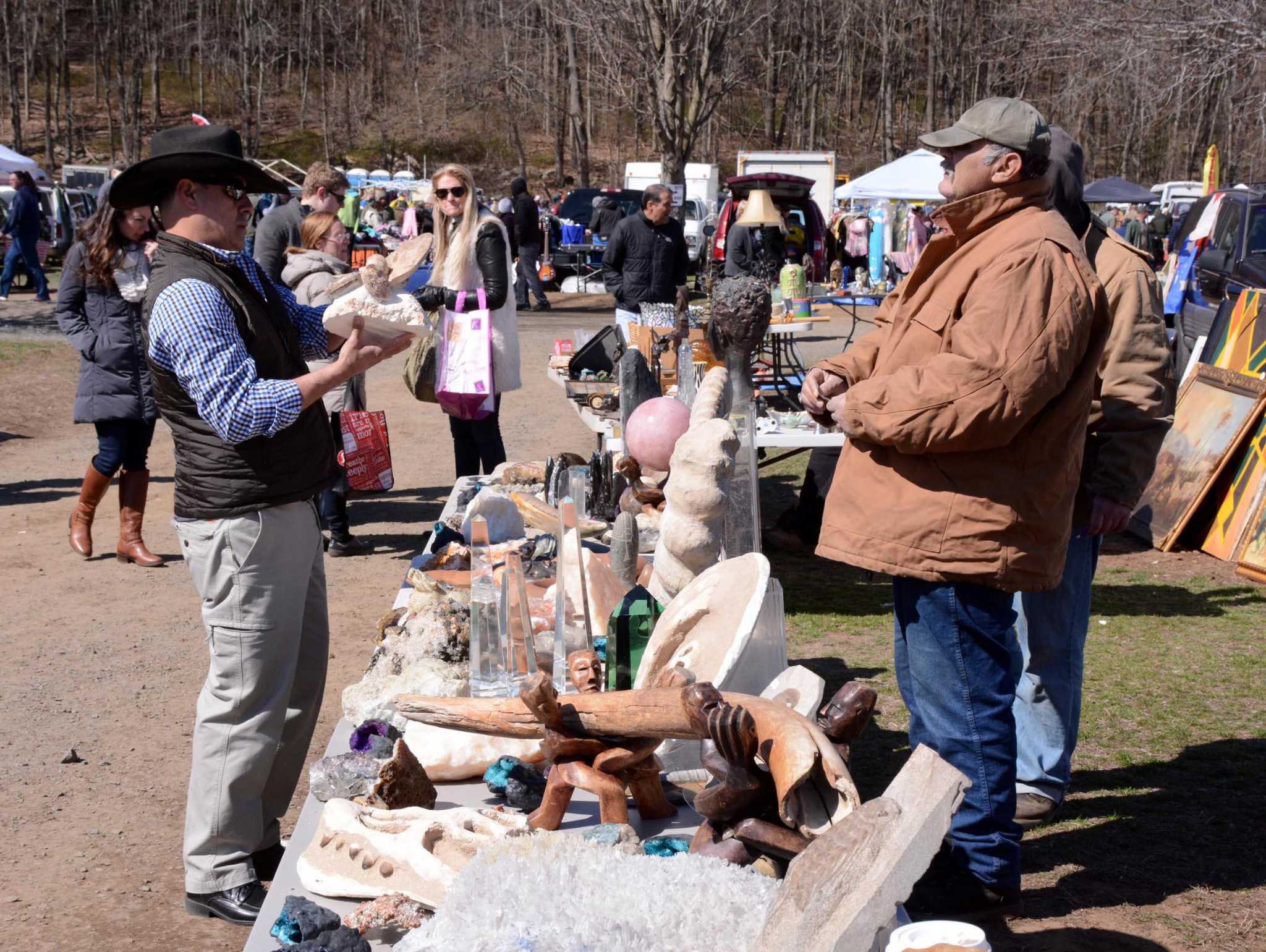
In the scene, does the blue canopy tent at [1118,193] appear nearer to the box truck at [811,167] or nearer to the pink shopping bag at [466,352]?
the box truck at [811,167]

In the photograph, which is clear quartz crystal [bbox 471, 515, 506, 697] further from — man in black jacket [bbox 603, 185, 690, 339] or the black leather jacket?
man in black jacket [bbox 603, 185, 690, 339]

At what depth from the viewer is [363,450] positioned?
6395 mm

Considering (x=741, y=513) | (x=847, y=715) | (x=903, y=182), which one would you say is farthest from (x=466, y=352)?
(x=903, y=182)

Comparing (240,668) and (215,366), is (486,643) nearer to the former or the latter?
(240,668)

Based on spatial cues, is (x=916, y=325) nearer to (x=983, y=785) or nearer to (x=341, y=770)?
(x=983, y=785)

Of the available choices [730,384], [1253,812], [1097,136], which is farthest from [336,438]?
[1097,136]

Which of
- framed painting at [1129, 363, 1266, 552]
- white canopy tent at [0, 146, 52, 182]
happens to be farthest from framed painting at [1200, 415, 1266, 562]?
white canopy tent at [0, 146, 52, 182]

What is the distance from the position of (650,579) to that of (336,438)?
10.9ft

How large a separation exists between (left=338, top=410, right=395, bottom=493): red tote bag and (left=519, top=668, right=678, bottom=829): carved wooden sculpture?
14.3 feet

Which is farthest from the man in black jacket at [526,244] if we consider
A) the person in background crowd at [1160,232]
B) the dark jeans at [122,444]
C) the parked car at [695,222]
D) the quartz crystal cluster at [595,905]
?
the quartz crystal cluster at [595,905]

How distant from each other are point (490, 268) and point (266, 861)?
3.12 meters

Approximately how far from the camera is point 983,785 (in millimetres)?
2406

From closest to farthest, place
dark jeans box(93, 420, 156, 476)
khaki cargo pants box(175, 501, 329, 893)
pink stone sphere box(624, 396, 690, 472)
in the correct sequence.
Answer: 1. khaki cargo pants box(175, 501, 329, 893)
2. pink stone sphere box(624, 396, 690, 472)
3. dark jeans box(93, 420, 156, 476)

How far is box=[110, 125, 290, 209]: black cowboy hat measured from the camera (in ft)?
8.32
